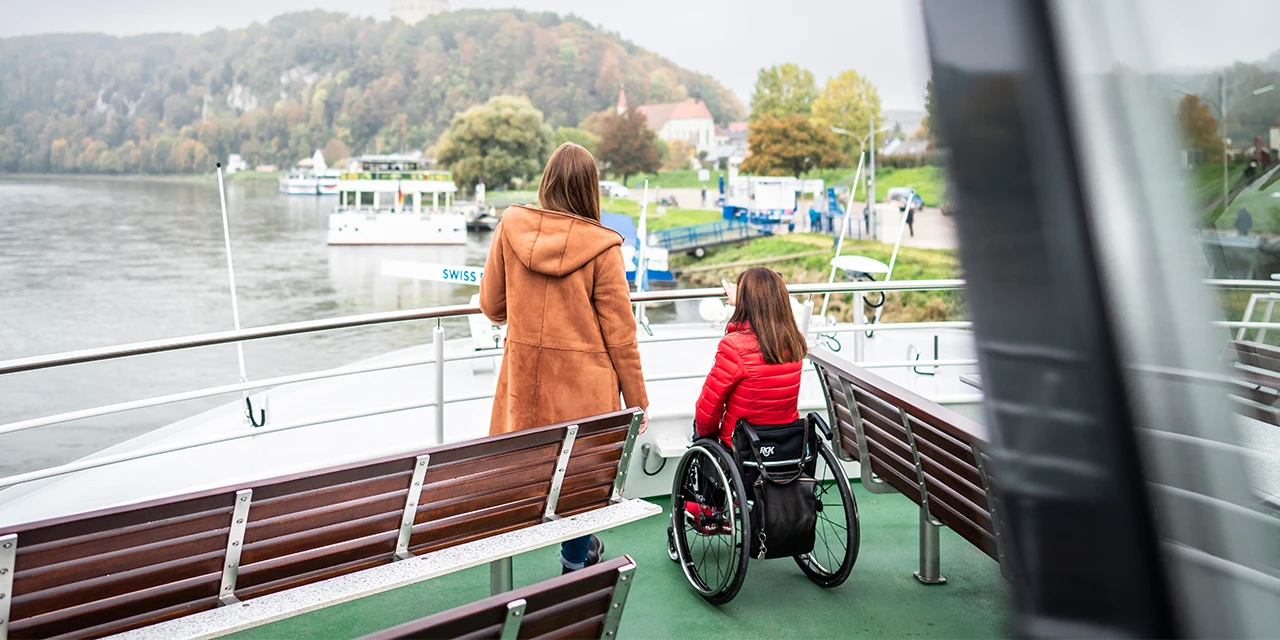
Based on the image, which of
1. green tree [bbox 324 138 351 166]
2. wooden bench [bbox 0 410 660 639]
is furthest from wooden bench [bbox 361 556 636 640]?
green tree [bbox 324 138 351 166]

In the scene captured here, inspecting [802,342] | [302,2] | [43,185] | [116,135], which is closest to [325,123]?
[116,135]

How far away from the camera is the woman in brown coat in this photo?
231 centimetres

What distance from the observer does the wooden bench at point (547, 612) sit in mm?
1276

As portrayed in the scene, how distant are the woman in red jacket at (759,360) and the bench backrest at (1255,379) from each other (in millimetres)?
2245

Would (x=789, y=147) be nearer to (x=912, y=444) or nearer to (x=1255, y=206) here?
(x=912, y=444)

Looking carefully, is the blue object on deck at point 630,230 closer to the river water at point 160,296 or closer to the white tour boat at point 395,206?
the white tour boat at point 395,206

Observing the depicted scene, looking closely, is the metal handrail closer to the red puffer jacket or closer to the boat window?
the red puffer jacket

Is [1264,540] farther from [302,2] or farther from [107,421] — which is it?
[302,2]

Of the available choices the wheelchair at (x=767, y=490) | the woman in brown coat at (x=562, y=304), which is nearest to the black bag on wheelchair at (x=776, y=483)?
the wheelchair at (x=767, y=490)

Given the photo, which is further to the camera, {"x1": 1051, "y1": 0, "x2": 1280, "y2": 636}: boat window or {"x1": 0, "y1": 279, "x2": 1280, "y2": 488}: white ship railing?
{"x1": 0, "y1": 279, "x2": 1280, "y2": 488}: white ship railing

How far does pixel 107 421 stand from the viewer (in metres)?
32.7

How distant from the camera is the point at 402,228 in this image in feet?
110

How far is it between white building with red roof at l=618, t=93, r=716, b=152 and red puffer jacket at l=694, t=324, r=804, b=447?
4559 centimetres

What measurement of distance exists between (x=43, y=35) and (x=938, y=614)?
211 ft
